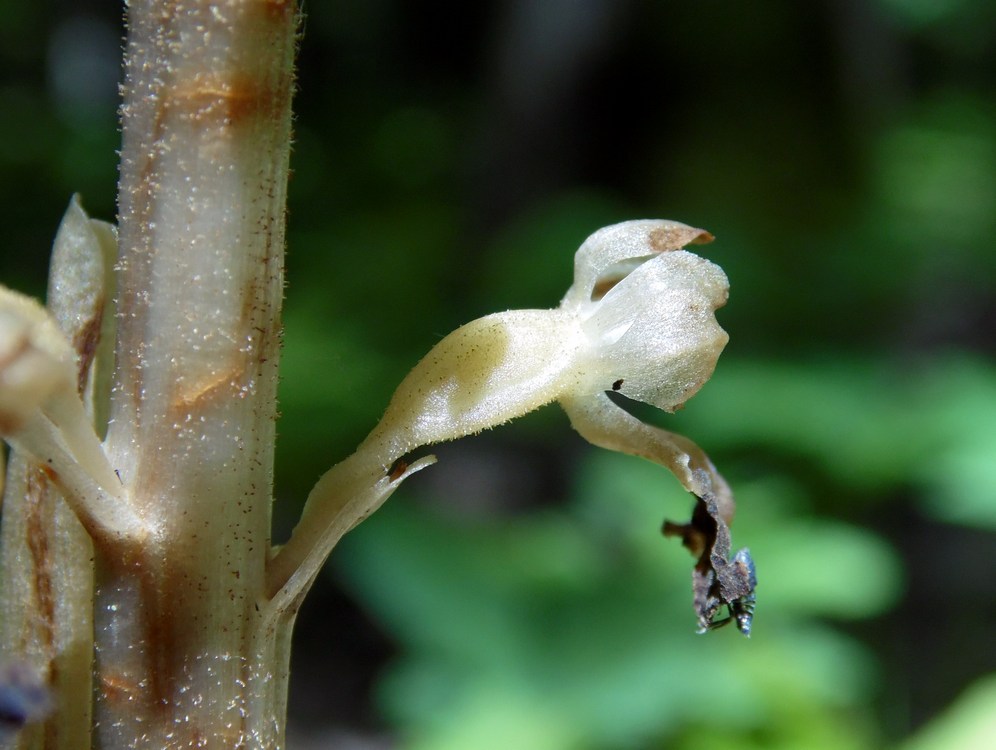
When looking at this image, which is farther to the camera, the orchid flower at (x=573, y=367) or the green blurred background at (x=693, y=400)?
the green blurred background at (x=693, y=400)

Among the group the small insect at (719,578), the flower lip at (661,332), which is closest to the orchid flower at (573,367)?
the flower lip at (661,332)

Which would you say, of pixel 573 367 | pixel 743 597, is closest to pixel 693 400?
pixel 743 597

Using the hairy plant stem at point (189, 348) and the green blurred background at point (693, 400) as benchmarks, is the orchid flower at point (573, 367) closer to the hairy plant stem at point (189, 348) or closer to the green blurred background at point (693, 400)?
the hairy plant stem at point (189, 348)

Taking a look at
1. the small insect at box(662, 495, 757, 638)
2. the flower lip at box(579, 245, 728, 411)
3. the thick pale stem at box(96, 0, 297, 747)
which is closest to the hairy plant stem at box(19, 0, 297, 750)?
the thick pale stem at box(96, 0, 297, 747)

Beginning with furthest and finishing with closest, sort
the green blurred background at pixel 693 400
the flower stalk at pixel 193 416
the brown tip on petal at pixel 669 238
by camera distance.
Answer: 1. the green blurred background at pixel 693 400
2. the brown tip on petal at pixel 669 238
3. the flower stalk at pixel 193 416

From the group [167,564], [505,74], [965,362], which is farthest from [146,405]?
[505,74]

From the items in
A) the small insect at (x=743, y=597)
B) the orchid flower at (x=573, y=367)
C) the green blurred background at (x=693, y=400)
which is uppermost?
the orchid flower at (x=573, y=367)

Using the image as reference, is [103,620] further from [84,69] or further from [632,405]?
[84,69]

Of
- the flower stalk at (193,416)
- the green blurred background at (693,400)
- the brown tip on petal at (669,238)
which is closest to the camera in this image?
the flower stalk at (193,416)
